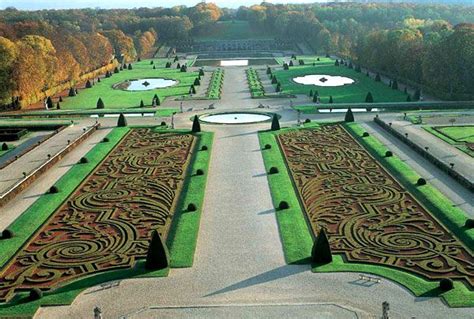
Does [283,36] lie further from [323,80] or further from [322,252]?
[322,252]

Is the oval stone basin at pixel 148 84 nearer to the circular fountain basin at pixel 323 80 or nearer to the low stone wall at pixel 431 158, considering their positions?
the circular fountain basin at pixel 323 80

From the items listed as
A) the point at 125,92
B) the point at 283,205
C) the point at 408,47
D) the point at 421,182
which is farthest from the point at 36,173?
the point at 408,47

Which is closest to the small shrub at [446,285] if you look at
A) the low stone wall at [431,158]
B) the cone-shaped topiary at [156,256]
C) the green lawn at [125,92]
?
the cone-shaped topiary at [156,256]

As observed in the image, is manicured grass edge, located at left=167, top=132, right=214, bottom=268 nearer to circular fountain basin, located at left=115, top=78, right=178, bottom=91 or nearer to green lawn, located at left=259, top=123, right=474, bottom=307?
green lawn, located at left=259, top=123, right=474, bottom=307

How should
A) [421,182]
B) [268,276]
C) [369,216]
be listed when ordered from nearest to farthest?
1. [268,276]
2. [369,216]
3. [421,182]

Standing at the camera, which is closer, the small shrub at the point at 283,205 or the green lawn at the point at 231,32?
the small shrub at the point at 283,205

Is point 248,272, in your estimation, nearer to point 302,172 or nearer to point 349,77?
point 302,172

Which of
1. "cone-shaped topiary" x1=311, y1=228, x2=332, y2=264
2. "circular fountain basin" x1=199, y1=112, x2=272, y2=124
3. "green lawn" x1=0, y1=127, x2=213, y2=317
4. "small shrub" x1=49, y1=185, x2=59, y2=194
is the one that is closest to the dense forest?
"circular fountain basin" x1=199, y1=112, x2=272, y2=124
